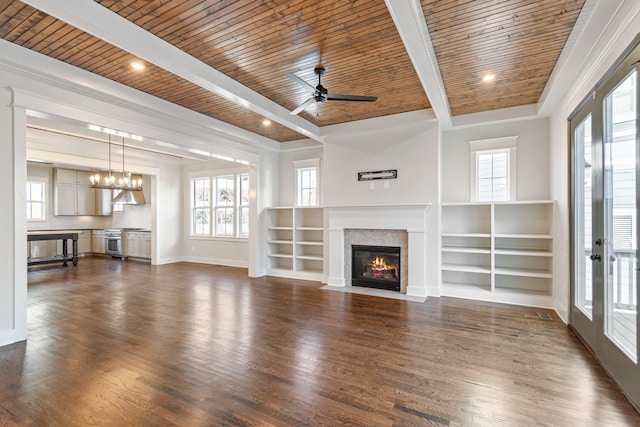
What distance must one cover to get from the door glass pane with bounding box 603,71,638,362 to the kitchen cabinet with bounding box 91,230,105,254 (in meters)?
11.8

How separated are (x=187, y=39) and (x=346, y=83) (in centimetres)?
192

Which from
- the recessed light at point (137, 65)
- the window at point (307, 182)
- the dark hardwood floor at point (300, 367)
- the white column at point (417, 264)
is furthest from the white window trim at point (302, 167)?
the recessed light at point (137, 65)

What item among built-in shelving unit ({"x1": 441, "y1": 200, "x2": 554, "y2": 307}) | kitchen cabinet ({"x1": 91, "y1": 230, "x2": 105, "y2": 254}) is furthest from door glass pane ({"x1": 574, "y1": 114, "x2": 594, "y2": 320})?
kitchen cabinet ({"x1": 91, "y1": 230, "x2": 105, "y2": 254})

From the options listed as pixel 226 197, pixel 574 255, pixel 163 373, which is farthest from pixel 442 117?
pixel 226 197

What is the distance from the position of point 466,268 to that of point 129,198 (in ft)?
30.1

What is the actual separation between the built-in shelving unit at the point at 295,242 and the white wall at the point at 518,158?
2.69 m

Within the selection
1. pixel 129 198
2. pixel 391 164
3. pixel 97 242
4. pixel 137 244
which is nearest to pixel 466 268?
pixel 391 164

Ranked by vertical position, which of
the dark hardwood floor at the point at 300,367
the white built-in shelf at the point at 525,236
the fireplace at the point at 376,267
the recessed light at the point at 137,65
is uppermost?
the recessed light at the point at 137,65

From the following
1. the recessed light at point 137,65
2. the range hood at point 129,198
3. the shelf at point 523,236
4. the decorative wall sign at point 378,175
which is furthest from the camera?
the range hood at point 129,198

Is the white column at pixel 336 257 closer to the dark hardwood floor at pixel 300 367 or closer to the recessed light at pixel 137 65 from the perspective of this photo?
the dark hardwood floor at pixel 300 367

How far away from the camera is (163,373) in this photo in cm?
254

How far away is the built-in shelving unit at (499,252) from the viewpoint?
4.62 meters

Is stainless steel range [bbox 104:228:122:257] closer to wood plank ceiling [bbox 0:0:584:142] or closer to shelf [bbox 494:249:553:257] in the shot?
wood plank ceiling [bbox 0:0:584:142]

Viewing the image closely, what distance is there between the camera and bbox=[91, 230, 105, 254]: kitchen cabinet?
9.83m
